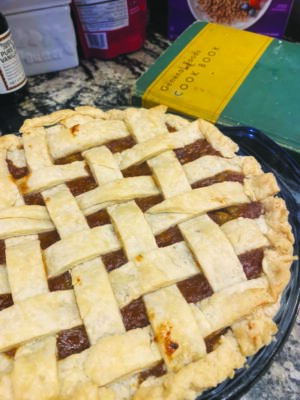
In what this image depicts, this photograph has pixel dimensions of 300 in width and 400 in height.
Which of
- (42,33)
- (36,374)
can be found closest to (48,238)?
(36,374)

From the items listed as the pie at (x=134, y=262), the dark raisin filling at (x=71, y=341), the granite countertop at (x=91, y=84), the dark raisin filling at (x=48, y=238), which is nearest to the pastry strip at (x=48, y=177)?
the pie at (x=134, y=262)

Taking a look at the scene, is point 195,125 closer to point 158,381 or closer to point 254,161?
point 254,161

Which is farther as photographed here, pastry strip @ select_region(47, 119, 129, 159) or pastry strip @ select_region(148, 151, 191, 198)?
pastry strip @ select_region(47, 119, 129, 159)

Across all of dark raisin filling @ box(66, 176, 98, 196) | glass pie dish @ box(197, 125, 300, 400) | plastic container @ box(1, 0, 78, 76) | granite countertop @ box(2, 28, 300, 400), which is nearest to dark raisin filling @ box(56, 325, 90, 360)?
glass pie dish @ box(197, 125, 300, 400)

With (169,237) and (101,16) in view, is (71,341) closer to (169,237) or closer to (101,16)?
(169,237)

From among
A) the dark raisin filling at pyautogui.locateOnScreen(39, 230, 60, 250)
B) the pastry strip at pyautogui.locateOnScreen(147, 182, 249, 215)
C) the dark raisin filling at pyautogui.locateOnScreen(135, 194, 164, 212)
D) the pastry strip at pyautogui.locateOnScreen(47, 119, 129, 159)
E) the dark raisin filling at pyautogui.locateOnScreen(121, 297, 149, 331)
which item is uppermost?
the pastry strip at pyautogui.locateOnScreen(47, 119, 129, 159)

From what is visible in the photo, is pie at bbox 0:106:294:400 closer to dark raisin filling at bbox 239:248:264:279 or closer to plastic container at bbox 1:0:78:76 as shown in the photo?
dark raisin filling at bbox 239:248:264:279
